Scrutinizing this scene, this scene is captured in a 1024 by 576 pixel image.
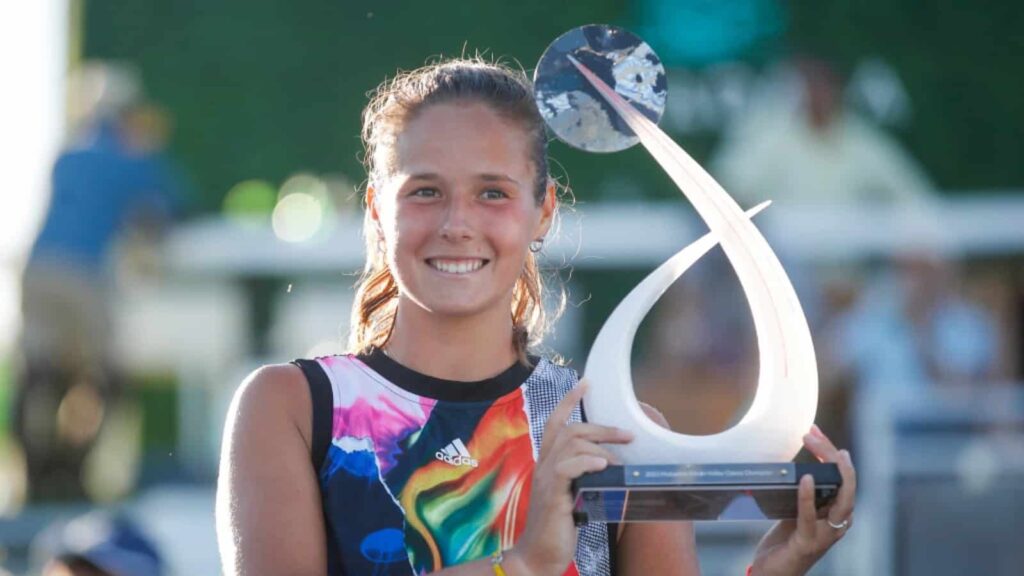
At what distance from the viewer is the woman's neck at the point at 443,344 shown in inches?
104

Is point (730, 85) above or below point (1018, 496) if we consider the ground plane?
above

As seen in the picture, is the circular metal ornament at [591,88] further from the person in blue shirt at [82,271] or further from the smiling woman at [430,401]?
Answer: the person in blue shirt at [82,271]

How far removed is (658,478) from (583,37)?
27.2 inches

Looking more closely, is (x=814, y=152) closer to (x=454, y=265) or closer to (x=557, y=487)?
(x=454, y=265)

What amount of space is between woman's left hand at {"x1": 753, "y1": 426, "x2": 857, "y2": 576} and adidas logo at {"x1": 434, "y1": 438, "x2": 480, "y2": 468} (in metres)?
0.43

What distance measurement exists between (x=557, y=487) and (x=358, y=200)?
516cm

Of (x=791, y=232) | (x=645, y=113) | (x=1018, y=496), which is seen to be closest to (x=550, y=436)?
(x=645, y=113)

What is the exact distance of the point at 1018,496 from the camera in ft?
18.3

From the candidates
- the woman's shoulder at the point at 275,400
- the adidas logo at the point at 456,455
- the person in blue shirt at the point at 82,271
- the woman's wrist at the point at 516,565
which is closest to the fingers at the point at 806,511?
the woman's wrist at the point at 516,565

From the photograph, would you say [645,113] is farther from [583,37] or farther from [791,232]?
[791,232]

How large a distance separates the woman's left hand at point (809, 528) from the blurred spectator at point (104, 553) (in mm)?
2107

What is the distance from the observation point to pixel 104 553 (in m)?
4.28

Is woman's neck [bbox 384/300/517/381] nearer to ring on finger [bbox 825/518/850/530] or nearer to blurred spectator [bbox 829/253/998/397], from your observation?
ring on finger [bbox 825/518/850/530]

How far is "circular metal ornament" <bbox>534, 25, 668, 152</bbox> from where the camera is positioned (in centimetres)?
263
